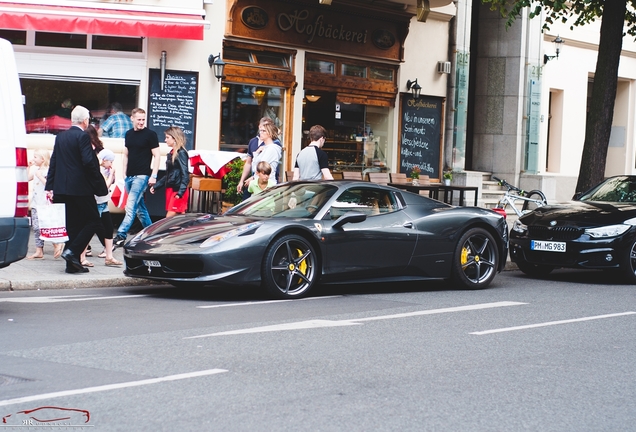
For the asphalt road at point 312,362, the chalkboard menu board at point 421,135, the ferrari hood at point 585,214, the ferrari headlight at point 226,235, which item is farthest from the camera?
the chalkboard menu board at point 421,135

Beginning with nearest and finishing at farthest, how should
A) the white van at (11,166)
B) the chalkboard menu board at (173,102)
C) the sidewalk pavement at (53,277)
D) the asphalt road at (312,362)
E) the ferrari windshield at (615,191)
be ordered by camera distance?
the asphalt road at (312,362) < the white van at (11,166) < the sidewalk pavement at (53,277) < the ferrari windshield at (615,191) < the chalkboard menu board at (173,102)

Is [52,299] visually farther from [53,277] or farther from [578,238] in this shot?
[578,238]

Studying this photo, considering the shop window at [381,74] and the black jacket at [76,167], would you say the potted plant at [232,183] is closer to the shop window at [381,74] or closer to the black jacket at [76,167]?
the black jacket at [76,167]

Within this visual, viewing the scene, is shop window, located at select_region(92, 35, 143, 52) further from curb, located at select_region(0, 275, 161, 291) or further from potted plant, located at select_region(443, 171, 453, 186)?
potted plant, located at select_region(443, 171, 453, 186)

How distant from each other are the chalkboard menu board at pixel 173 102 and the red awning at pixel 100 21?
1125mm

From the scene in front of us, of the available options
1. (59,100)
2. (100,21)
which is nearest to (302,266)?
(100,21)

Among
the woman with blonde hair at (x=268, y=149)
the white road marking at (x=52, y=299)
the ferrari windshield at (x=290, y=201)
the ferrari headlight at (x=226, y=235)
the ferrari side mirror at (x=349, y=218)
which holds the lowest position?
the white road marking at (x=52, y=299)

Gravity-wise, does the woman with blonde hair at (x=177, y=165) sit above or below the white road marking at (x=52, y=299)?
above

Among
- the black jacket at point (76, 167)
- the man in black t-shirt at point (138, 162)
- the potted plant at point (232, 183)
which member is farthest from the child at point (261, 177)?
the potted plant at point (232, 183)

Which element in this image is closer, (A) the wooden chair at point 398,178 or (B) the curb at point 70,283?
(B) the curb at point 70,283

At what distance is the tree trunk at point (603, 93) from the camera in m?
17.2

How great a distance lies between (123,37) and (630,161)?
18.3 metres

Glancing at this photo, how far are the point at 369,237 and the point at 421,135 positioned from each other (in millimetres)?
12365

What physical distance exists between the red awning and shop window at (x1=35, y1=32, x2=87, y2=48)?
2.73ft
